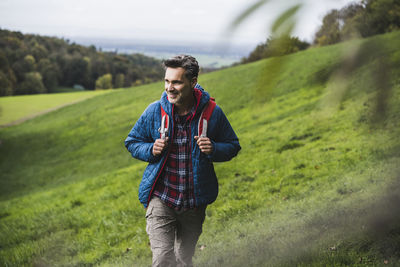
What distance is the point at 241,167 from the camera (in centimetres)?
710

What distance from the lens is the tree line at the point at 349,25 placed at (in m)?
0.54

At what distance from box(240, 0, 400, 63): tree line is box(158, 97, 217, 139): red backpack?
152 centimetres

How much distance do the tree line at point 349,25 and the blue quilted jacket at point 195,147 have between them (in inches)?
62.9

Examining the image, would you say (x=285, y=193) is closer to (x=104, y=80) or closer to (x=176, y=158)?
(x=176, y=158)

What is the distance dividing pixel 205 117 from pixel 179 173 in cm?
41

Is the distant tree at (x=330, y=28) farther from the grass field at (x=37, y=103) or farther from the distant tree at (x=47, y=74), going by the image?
the grass field at (x=37, y=103)

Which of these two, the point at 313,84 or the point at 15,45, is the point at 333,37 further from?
the point at 15,45

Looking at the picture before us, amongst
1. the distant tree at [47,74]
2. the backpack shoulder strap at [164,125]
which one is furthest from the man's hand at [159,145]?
the distant tree at [47,74]

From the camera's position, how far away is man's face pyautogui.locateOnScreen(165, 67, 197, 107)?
2.08m

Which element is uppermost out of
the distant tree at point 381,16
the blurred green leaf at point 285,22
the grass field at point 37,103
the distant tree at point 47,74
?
the distant tree at point 381,16

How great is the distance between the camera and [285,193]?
16.6 feet

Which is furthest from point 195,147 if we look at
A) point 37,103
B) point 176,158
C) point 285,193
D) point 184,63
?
point 37,103

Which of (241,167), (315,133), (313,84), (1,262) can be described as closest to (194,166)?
(313,84)

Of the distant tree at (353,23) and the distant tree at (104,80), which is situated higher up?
the distant tree at (353,23)
